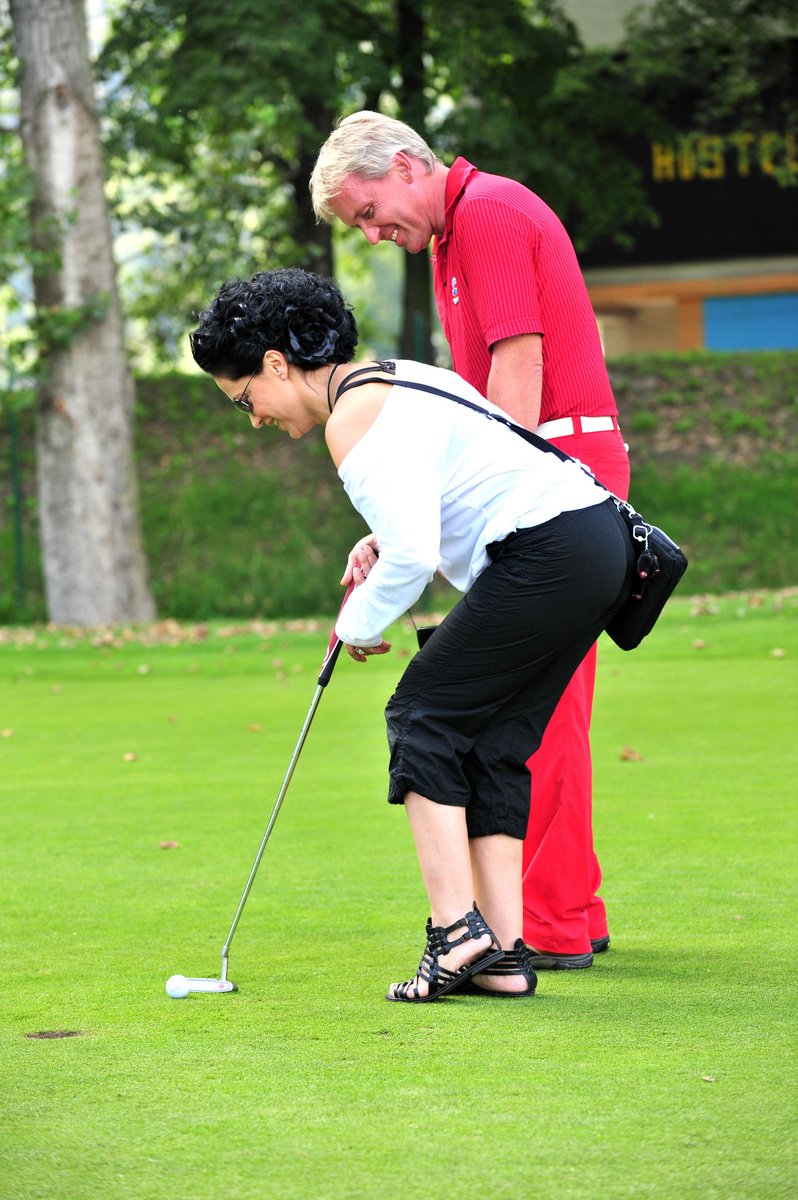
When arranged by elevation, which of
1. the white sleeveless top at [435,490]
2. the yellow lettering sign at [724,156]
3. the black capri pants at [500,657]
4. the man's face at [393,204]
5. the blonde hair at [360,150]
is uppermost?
the yellow lettering sign at [724,156]

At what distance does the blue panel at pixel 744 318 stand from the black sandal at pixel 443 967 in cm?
2276

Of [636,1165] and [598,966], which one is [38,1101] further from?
[598,966]

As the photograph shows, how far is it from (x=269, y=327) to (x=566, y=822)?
1363mm

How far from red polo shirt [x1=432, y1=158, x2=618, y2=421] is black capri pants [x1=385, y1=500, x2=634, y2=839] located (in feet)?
1.59

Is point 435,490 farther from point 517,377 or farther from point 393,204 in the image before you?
point 393,204

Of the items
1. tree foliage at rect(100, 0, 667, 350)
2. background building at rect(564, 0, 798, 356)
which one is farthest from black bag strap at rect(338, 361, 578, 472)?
background building at rect(564, 0, 798, 356)

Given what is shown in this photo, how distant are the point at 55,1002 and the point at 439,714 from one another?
40.0 inches

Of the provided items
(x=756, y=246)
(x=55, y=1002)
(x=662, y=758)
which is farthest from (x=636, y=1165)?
(x=756, y=246)

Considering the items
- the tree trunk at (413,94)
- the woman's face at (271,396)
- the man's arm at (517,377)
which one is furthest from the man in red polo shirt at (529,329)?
the tree trunk at (413,94)

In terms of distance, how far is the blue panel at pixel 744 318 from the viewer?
83.9 feet

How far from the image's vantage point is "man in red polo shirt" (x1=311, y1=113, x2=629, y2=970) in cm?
389

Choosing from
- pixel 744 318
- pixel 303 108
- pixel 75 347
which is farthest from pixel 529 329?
pixel 744 318

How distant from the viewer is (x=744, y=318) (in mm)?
25875

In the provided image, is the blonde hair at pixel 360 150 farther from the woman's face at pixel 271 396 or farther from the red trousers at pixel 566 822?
the red trousers at pixel 566 822
